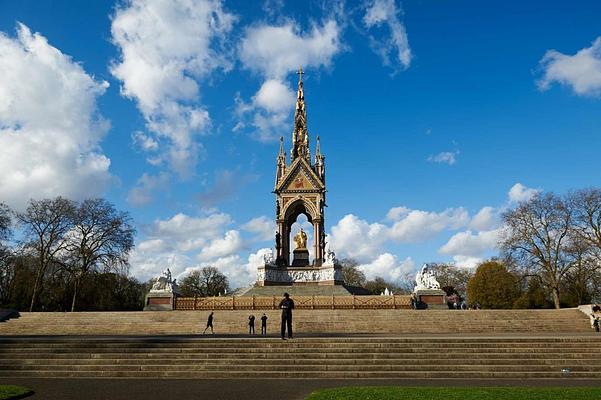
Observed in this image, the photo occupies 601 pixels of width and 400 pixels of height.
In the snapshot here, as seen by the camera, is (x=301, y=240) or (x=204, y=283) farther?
(x=204, y=283)

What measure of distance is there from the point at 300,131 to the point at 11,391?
40.0 metres

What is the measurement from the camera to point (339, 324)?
974 inches

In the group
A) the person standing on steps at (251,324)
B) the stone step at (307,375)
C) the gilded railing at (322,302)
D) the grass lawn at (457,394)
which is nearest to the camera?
the grass lawn at (457,394)

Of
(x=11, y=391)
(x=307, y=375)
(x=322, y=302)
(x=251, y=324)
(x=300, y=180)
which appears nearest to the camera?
(x=11, y=391)

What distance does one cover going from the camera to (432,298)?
104 ft

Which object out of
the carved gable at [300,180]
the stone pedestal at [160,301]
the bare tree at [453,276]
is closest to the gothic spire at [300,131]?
the carved gable at [300,180]

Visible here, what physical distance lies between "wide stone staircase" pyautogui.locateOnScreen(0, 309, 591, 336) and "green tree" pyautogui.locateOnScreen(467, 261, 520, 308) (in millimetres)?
30016

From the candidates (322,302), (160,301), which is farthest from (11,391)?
(160,301)

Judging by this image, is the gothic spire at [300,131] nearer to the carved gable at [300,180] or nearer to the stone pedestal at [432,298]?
the carved gable at [300,180]

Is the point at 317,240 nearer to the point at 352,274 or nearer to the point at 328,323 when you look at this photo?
the point at 328,323

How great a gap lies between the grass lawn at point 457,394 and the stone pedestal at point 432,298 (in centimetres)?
2157

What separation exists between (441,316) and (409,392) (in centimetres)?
1695

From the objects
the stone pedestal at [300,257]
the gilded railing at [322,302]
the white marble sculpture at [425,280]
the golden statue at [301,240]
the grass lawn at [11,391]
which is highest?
the golden statue at [301,240]

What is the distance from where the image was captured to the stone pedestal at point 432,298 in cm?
3145
